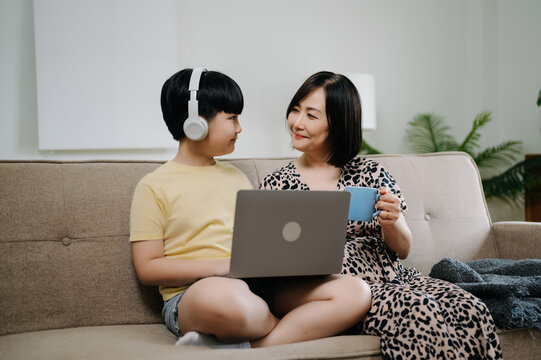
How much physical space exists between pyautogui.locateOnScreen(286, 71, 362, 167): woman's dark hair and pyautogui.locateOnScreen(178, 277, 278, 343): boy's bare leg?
564 mm

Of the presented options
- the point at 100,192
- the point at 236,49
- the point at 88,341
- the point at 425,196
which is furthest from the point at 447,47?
the point at 88,341

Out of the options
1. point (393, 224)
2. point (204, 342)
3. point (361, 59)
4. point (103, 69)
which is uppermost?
point (361, 59)

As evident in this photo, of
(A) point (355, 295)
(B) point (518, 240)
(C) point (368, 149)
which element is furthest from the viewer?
(C) point (368, 149)

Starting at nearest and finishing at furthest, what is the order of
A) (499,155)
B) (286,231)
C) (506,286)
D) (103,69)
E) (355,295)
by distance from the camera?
(286,231) → (355,295) → (506,286) → (103,69) → (499,155)

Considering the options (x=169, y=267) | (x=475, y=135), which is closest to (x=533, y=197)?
(x=475, y=135)

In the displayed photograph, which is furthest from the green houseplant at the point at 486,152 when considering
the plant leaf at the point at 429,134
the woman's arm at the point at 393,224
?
the woman's arm at the point at 393,224

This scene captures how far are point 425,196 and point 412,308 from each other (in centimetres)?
76

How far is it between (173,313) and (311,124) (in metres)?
0.65

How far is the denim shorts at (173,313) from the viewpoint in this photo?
1121 millimetres

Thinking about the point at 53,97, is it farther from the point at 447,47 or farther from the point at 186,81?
the point at 447,47

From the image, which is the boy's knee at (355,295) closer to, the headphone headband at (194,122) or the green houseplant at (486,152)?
the headphone headband at (194,122)

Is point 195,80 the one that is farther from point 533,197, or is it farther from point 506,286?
point 533,197

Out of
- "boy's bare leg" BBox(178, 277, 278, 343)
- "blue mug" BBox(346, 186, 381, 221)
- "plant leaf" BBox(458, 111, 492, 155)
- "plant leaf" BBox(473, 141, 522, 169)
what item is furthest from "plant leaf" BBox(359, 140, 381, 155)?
"boy's bare leg" BBox(178, 277, 278, 343)

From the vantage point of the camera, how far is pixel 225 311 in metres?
0.95
